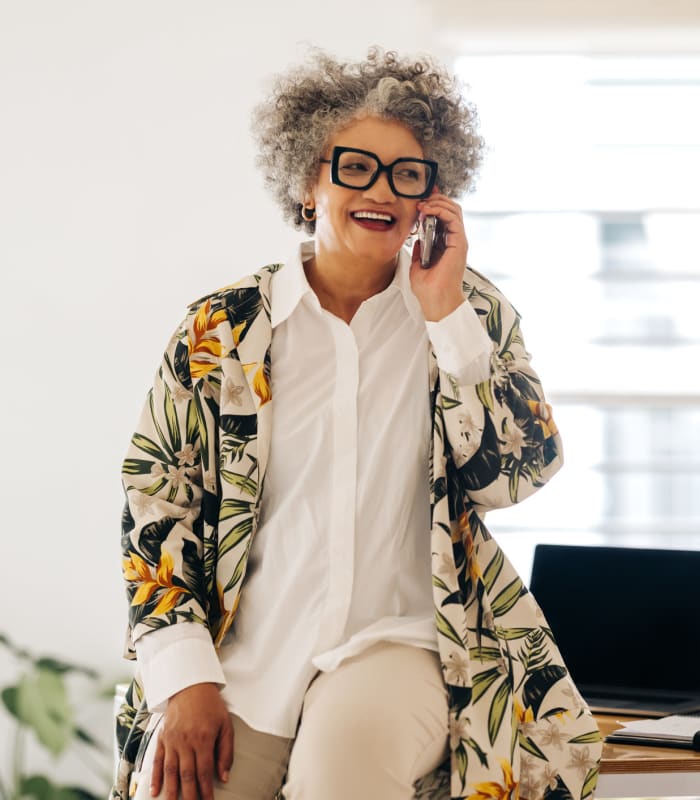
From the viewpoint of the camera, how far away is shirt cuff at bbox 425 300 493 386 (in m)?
1.52

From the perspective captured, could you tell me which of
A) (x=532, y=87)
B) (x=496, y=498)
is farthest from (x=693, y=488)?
(x=496, y=498)

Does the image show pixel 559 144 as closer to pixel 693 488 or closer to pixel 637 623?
pixel 693 488

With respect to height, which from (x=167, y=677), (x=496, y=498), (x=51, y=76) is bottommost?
(x=167, y=677)

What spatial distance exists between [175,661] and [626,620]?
105cm

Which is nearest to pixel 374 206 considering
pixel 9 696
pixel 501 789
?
pixel 501 789

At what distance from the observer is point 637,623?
2.15m

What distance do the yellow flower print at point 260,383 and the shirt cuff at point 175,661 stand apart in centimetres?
34

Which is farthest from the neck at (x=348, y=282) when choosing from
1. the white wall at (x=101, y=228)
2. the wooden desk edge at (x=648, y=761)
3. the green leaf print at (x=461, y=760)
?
the white wall at (x=101, y=228)

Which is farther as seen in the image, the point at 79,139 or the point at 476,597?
the point at 79,139

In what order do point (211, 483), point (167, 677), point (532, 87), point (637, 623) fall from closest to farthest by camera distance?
1. point (167, 677)
2. point (211, 483)
3. point (637, 623)
4. point (532, 87)

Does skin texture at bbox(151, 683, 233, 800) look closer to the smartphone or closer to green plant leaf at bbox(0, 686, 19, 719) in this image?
the smartphone

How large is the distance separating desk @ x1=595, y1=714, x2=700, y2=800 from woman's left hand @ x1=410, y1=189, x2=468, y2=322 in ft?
2.43

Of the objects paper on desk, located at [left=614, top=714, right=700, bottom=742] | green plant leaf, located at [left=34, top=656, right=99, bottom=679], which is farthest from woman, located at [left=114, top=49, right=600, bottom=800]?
green plant leaf, located at [left=34, top=656, right=99, bottom=679]

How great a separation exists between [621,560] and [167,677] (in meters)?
1.07
